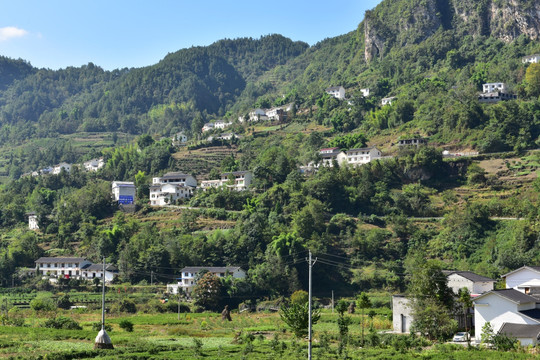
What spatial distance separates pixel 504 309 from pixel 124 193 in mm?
62253

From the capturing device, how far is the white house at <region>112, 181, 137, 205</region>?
9069 cm

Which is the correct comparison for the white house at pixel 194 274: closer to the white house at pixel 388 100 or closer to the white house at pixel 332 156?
the white house at pixel 332 156

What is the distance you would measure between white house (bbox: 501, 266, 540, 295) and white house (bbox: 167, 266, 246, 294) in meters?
28.1

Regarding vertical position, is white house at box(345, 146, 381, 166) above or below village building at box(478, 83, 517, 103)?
below

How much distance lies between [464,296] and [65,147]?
110 meters

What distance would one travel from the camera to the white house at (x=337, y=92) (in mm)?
122188

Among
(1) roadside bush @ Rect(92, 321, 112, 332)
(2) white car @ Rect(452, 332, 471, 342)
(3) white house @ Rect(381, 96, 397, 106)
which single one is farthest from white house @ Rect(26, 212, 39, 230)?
(2) white car @ Rect(452, 332, 471, 342)

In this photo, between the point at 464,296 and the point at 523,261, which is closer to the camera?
the point at 464,296

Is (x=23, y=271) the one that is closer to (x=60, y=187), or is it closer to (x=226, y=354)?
(x=60, y=187)

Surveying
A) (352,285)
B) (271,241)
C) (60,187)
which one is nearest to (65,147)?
(60,187)

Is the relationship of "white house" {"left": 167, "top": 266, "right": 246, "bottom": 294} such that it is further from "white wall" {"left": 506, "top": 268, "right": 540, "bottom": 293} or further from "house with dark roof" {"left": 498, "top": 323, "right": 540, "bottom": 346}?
"house with dark roof" {"left": 498, "top": 323, "right": 540, "bottom": 346}

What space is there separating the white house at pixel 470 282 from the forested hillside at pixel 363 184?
9.84 m

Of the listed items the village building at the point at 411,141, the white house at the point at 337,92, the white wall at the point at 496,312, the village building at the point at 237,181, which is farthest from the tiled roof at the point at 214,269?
the white house at the point at 337,92

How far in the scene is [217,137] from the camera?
11562cm
